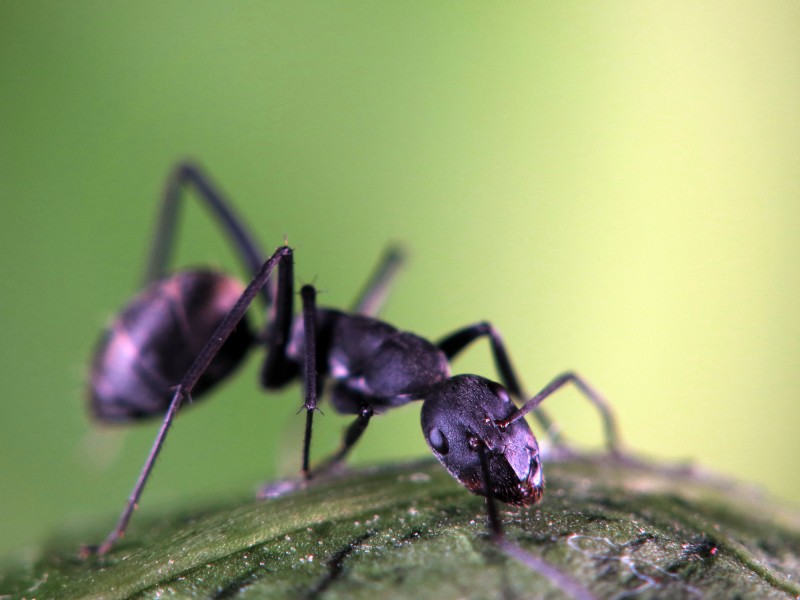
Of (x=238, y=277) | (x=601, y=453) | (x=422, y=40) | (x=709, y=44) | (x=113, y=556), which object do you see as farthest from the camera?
(x=709, y=44)

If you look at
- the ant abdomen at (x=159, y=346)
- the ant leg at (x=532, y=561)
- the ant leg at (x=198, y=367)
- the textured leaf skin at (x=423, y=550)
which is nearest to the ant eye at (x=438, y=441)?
the textured leaf skin at (x=423, y=550)

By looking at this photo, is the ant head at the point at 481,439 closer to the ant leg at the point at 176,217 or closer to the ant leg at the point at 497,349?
the ant leg at the point at 497,349

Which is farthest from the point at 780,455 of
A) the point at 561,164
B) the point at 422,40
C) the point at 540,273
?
the point at 422,40

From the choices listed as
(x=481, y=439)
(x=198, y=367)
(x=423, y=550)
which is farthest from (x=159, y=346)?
(x=423, y=550)

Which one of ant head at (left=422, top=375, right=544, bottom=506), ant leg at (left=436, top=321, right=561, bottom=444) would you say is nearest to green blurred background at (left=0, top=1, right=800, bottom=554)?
ant leg at (left=436, top=321, right=561, bottom=444)

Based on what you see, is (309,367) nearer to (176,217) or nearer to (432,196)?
(176,217)

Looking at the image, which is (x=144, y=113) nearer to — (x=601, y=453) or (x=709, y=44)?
(x=601, y=453)

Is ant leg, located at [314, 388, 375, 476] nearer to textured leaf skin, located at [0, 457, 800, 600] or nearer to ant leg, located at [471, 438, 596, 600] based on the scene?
textured leaf skin, located at [0, 457, 800, 600]
